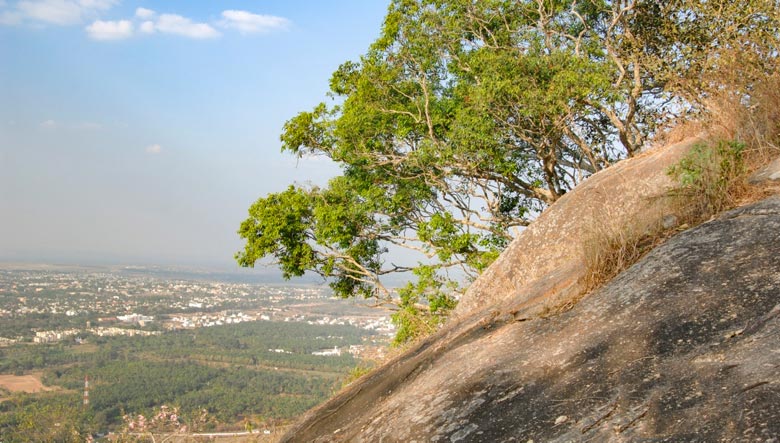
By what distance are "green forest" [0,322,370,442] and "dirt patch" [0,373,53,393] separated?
33.3 inches

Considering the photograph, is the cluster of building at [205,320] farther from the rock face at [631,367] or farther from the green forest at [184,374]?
the rock face at [631,367]

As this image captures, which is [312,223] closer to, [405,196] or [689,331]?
[405,196]

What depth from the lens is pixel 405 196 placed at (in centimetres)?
1585

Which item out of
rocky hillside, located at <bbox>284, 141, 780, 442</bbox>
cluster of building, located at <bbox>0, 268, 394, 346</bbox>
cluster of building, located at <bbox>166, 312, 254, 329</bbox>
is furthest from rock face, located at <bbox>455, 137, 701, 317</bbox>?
cluster of building, located at <bbox>166, 312, 254, 329</bbox>

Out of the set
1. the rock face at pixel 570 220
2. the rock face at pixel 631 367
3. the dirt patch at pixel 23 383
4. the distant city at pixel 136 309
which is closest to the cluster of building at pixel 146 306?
the distant city at pixel 136 309

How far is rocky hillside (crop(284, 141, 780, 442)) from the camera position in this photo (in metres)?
3.04

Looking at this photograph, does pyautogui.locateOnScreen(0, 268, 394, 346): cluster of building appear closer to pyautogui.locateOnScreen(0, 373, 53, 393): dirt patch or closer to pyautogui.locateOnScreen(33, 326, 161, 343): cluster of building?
pyautogui.locateOnScreen(33, 326, 161, 343): cluster of building

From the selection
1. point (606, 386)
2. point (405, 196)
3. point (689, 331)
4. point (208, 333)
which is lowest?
point (208, 333)

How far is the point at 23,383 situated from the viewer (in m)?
43.1

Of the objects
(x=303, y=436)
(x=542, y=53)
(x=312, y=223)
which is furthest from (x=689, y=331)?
(x=312, y=223)

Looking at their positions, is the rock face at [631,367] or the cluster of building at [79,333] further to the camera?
the cluster of building at [79,333]

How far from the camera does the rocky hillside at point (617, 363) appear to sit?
3.04m

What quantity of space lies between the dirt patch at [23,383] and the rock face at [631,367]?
139 ft

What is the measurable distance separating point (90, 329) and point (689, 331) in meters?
72.9
